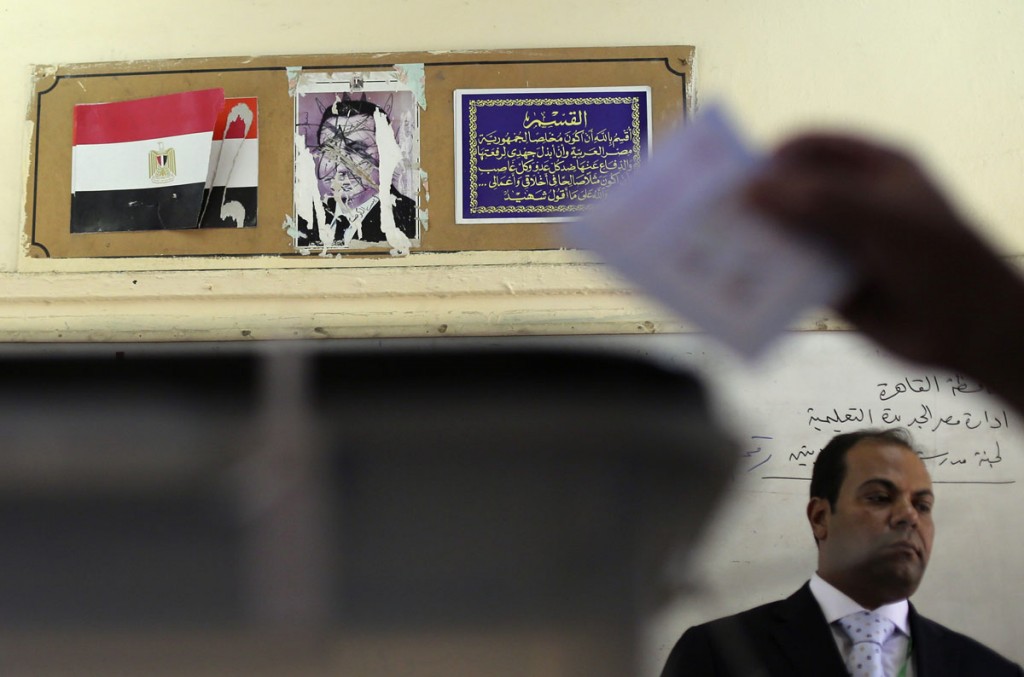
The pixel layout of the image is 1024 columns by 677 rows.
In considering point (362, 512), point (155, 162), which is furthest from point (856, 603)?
point (155, 162)

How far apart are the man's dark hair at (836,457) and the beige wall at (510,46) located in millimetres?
319

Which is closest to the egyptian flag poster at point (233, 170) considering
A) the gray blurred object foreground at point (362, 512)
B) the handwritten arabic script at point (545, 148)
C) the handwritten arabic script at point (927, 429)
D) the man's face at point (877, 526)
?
the gray blurred object foreground at point (362, 512)

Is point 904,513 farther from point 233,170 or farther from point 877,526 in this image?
point 233,170

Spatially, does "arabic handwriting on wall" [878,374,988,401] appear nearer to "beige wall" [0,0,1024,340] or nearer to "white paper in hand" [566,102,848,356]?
"beige wall" [0,0,1024,340]

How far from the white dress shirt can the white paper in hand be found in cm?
96

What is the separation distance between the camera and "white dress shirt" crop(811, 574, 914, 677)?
4.25 ft

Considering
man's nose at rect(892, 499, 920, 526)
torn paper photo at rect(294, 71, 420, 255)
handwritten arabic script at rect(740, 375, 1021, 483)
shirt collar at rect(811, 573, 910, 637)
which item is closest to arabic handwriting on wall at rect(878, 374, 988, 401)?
handwritten arabic script at rect(740, 375, 1021, 483)

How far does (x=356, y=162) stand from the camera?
1.58m

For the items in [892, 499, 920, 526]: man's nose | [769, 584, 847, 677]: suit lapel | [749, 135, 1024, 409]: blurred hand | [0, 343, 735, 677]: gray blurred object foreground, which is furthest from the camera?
[0, 343, 735, 677]: gray blurred object foreground

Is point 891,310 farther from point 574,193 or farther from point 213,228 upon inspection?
point 213,228

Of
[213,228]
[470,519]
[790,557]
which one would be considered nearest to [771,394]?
[790,557]

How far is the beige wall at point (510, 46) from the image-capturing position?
5.02 feet

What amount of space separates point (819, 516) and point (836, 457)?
92mm

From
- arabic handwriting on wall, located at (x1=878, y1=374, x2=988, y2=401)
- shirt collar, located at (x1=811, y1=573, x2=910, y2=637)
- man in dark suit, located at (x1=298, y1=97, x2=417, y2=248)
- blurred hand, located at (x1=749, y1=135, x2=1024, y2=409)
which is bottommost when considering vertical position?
shirt collar, located at (x1=811, y1=573, x2=910, y2=637)
